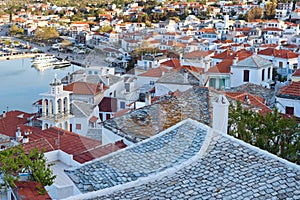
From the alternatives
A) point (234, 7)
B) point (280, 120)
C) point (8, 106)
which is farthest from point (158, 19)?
point (280, 120)

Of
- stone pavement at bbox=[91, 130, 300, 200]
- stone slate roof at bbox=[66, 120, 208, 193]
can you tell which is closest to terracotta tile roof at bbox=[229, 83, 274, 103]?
stone slate roof at bbox=[66, 120, 208, 193]

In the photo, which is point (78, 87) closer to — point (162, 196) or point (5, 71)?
point (162, 196)

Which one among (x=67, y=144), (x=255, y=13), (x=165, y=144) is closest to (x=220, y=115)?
(x=165, y=144)

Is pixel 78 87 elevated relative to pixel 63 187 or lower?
lower

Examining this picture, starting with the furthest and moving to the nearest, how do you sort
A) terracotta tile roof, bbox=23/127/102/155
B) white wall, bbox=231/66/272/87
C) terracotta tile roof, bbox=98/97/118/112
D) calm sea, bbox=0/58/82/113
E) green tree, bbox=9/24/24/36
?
green tree, bbox=9/24/24/36 → calm sea, bbox=0/58/82/113 → terracotta tile roof, bbox=98/97/118/112 → white wall, bbox=231/66/272/87 → terracotta tile roof, bbox=23/127/102/155

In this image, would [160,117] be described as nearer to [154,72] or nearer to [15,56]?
[154,72]

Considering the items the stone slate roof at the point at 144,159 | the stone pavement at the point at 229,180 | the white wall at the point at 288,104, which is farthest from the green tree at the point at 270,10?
the stone pavement at the point at 229,180

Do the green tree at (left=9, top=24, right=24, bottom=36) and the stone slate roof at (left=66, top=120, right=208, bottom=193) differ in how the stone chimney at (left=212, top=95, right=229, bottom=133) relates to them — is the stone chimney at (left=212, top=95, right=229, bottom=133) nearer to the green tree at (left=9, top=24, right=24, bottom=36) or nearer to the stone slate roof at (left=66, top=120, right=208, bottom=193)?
the stone slate roof at (left=66, top=120, right=208, bottom=193)
